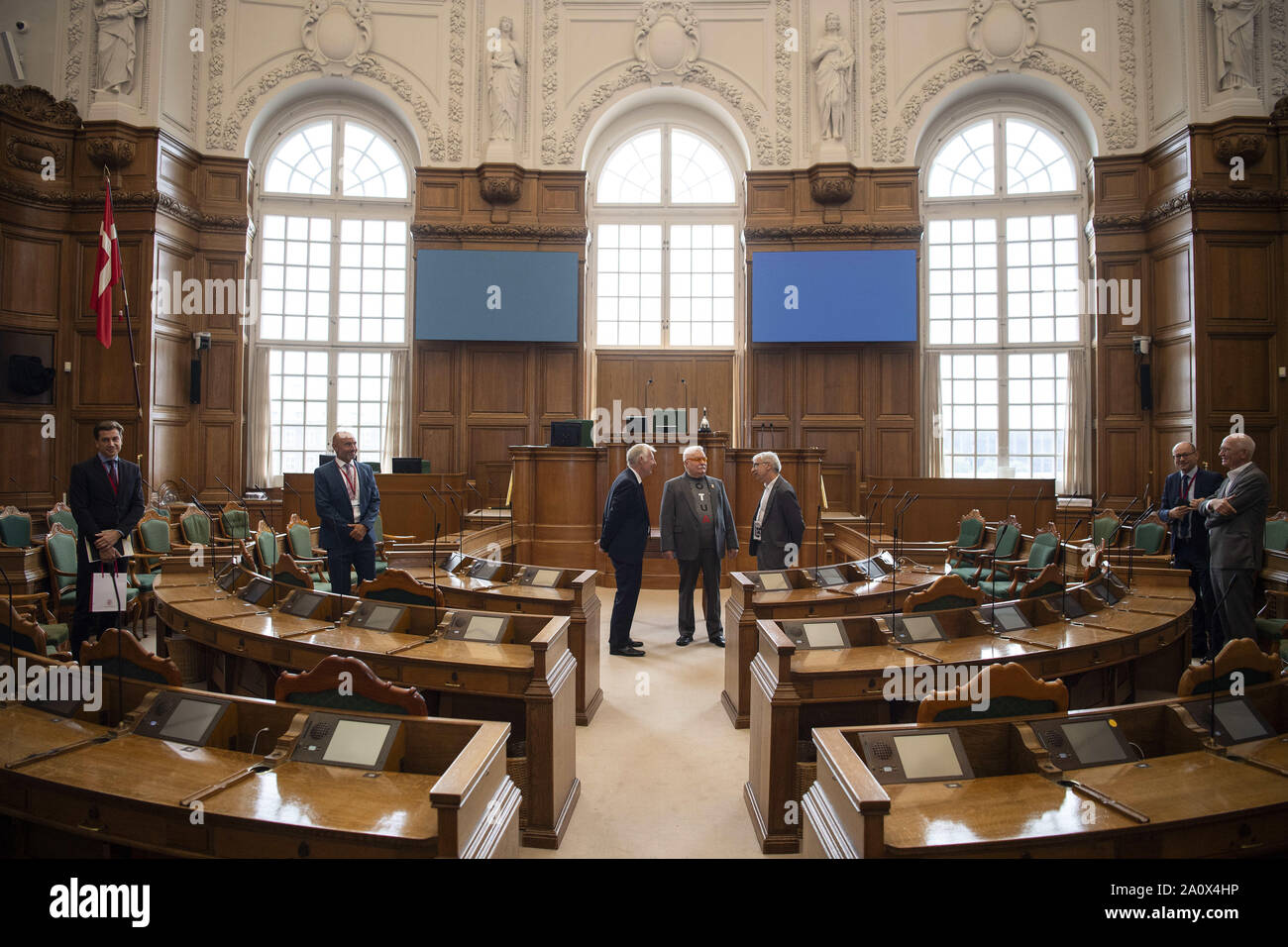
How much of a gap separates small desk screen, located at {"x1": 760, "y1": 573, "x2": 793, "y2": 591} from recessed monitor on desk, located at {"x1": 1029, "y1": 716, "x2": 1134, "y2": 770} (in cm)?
232

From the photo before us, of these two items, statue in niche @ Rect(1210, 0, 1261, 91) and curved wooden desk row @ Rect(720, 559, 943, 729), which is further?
statue in niche @ Rect(1210, 0, 1261, 91)

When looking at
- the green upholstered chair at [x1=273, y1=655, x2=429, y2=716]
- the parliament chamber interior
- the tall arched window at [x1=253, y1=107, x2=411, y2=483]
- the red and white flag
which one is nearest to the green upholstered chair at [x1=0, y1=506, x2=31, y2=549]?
the parliament chamber interior

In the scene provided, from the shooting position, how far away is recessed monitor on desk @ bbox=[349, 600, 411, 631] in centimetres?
351

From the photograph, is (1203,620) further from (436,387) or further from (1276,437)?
(436,387)

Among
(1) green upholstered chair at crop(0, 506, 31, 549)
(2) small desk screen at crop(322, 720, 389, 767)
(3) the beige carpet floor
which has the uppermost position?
(1) green upholstered chair at crop(0, 506, 31, 549)

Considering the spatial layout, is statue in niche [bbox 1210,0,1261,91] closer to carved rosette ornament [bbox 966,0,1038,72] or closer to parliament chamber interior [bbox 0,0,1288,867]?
parliament chamber interior [bbox 0,0,1288,867]

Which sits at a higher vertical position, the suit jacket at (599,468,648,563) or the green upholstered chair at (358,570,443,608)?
the suit jacket at (599,468,648,563)

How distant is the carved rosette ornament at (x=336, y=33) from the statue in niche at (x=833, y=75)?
238 inches

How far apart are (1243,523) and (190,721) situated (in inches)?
195

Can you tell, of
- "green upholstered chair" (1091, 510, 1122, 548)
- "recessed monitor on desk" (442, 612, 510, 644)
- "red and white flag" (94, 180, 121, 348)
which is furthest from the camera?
"red and white flag" (94, 180, 121, 348)

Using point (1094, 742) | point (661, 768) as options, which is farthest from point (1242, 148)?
point (661, 768)

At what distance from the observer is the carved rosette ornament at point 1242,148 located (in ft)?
29.0

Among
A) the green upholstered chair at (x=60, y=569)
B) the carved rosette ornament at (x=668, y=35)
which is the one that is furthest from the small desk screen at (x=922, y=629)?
the carved rosette ornament at (x=668, y=35)

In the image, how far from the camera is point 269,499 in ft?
32.9
